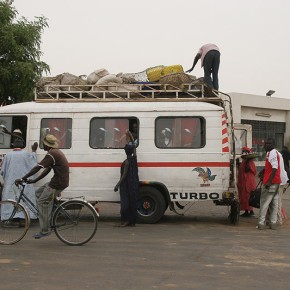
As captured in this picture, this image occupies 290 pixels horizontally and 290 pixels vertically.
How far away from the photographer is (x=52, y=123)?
399 inches

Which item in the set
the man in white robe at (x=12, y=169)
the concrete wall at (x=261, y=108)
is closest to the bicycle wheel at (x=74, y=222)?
the man in white robe at (x=12, y=169)

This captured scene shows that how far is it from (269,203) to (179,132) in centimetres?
218

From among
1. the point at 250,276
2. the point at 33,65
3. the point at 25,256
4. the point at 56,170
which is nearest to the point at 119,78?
the point at 56,170

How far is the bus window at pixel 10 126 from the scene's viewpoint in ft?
33.3

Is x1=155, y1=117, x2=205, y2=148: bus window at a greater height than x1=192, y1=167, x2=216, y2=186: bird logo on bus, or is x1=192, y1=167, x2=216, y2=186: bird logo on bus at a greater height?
x1=155, y1=117, x2=205, y2=148: bus window

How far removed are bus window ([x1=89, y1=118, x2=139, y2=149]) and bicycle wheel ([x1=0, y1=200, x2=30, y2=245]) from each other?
8.78 feet

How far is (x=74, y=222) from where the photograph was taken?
24.6 ft

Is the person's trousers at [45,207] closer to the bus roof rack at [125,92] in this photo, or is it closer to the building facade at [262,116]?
the bus roof rack at [125,92]

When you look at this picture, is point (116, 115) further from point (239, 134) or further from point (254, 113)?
point (254, 113)

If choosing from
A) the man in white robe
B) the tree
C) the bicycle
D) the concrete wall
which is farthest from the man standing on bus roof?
the concrete wall

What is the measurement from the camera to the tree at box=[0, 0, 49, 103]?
16125 millimetres

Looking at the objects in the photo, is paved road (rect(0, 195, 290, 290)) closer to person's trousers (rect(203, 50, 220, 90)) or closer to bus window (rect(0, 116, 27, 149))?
bus window (rect(0, 116, 27, 149))

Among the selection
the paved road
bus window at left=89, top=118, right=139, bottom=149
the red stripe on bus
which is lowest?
the paved road

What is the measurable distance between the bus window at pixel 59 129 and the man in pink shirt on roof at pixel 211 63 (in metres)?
2.93
